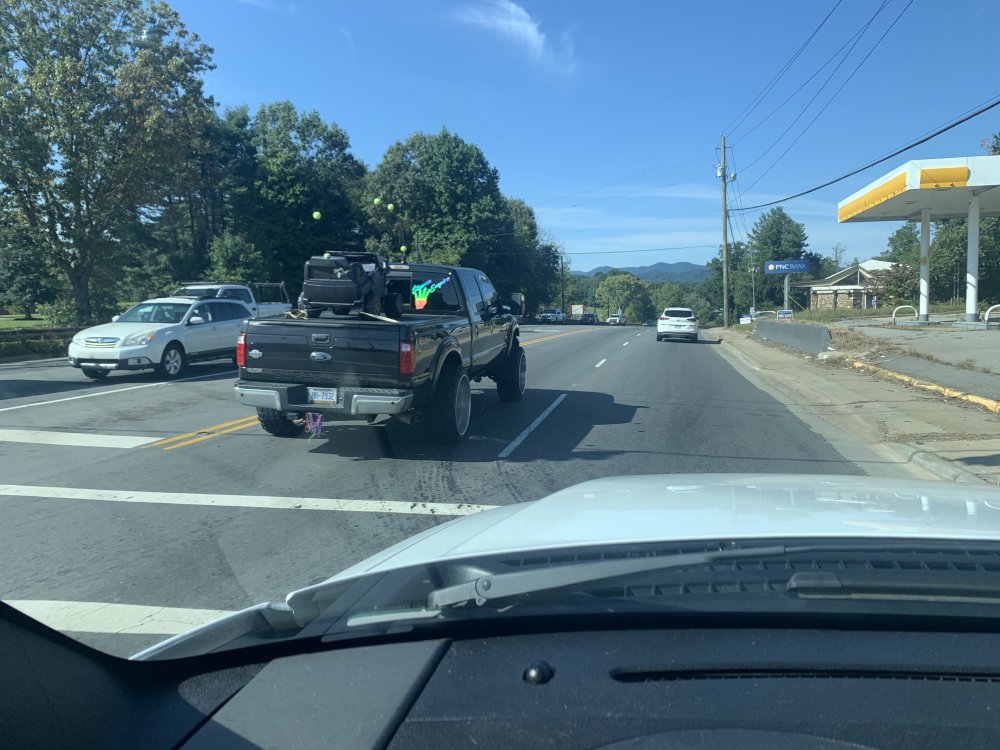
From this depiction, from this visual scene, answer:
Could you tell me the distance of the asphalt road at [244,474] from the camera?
5.04m

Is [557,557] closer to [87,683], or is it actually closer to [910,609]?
[910,609]

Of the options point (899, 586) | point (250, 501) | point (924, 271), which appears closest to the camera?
point (899, 586)

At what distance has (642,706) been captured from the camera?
6.31 ft

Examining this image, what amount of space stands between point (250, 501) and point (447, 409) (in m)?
3.02

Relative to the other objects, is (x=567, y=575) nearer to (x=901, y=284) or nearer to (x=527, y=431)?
(x=527, y=431)

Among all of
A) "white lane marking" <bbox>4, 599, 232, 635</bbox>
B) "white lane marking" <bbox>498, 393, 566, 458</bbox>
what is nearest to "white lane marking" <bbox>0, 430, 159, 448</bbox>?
"white lane marking" <bbox>498, 393, 566, 458</bbox>

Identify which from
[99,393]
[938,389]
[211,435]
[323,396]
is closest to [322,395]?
[323,396]

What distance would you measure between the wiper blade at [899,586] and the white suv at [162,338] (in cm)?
1609

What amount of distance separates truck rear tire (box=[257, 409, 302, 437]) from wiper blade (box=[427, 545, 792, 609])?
7691 millimetres

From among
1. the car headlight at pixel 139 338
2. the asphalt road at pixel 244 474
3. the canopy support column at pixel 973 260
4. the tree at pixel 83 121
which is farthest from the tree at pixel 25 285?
the canopy support column at pixel 973 260

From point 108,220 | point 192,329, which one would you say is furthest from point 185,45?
point 192,329

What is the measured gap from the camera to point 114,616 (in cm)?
446

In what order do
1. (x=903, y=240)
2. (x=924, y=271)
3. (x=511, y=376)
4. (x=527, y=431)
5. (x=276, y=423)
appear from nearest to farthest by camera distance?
(x=276, y=423), (x=527, y=431), (x=511, y=376), (x=924, y=271), (x=903, y=240)

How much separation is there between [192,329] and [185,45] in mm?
26315
